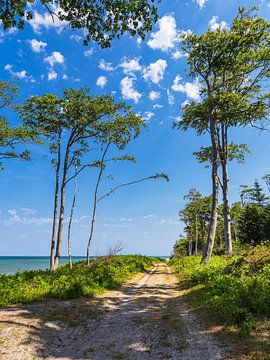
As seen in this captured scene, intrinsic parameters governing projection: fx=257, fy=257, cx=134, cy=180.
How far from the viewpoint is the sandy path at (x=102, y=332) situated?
17.9ft

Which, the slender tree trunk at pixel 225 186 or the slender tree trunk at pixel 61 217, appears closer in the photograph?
the slender tree trunk at pixel 61 217

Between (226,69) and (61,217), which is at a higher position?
(226,69)

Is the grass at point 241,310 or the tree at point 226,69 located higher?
the tree at point 226,69

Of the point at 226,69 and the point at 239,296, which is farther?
the point at 226,69

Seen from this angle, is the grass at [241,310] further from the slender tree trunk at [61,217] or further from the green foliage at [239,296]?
the slender tree trunk at [61,217]

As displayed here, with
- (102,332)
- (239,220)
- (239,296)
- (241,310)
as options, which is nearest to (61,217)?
(102,332)

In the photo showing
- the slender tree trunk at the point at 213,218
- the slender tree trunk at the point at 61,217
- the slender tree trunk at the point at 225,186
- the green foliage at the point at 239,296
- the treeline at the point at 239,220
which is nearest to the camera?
the green foliage at the point at 239,296

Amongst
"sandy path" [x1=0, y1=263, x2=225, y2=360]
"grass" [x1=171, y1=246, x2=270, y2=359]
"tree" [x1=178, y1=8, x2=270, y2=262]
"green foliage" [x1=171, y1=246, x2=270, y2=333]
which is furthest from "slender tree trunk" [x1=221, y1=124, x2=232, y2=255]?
"sandy path" [x1=0, y1=263, x2=225, y2=360]

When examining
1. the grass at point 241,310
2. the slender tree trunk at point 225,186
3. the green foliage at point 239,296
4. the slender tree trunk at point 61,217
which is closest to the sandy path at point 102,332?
the grass at point 241,310

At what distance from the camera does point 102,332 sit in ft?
22.6

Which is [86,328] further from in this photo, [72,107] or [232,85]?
[232,85]

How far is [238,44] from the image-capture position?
1888 centimetres

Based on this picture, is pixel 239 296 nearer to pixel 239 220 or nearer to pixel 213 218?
pixel 213 218

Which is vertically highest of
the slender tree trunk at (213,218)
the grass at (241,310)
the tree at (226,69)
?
the tree at (226,69)
